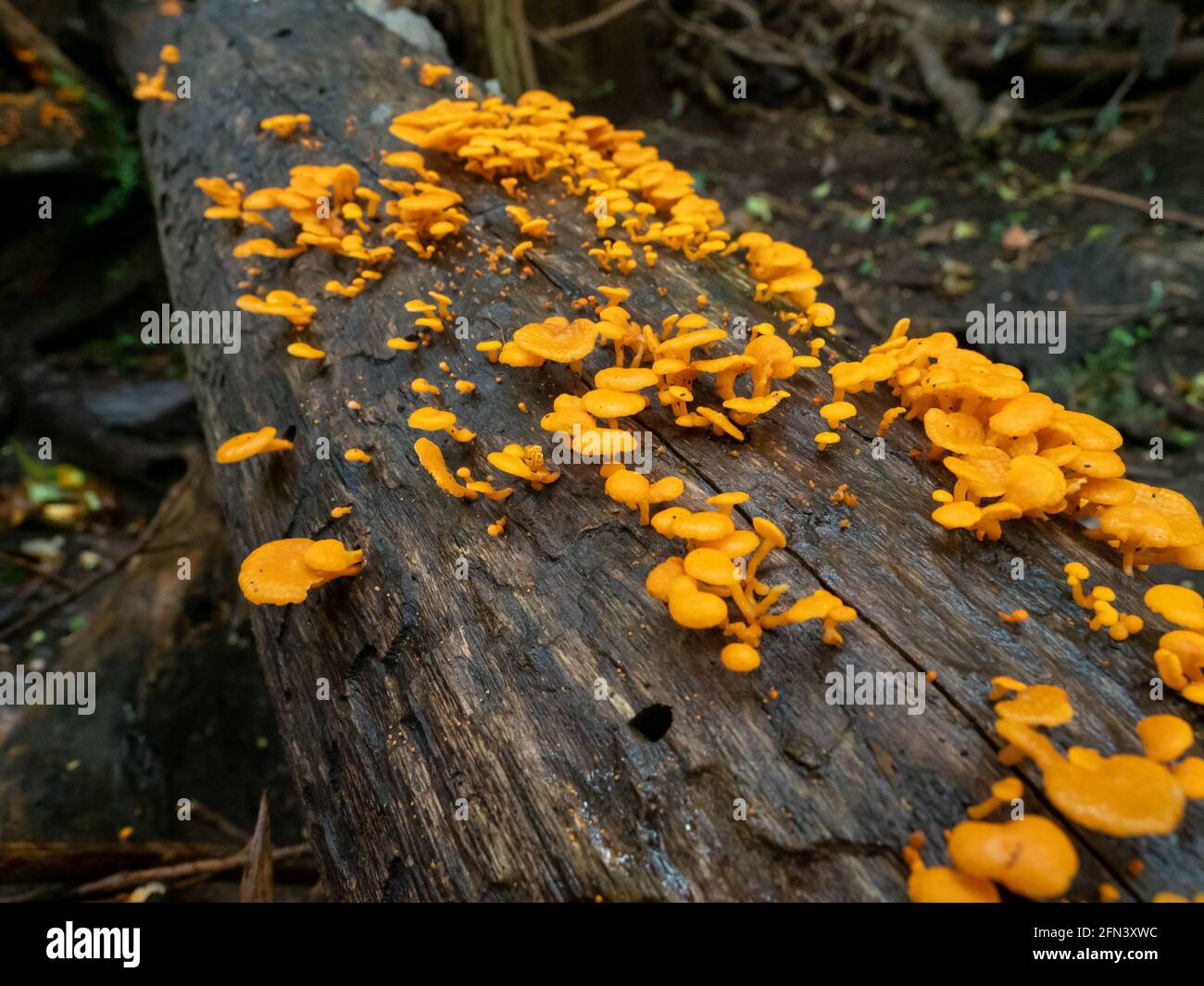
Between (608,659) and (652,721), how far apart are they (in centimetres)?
25

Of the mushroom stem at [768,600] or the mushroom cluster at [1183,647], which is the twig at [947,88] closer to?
the mushroom cluster at [1183,647]

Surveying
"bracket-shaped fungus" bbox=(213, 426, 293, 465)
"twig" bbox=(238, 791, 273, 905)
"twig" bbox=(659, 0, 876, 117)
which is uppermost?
"twig" bbox=(659, 0, 876, 117)

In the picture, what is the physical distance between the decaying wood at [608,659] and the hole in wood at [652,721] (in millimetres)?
25

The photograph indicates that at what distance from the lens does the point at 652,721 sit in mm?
2271

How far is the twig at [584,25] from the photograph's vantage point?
31.5 ft

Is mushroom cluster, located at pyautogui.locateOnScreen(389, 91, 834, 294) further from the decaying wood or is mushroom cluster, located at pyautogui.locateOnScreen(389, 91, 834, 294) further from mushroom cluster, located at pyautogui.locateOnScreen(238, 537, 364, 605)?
mushroom cluster, located at pyautogui.locateOnScreen(238, 537, 364, 605)

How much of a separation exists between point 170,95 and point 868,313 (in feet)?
22.7

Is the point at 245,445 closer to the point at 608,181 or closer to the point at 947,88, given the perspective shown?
the point at 608,181

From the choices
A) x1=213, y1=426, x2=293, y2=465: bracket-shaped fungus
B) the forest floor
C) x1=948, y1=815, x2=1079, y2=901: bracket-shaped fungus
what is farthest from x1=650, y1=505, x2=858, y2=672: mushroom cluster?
the forest floor

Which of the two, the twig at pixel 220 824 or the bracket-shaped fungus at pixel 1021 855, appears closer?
→ the bracket-shaped fungus at pixel 1021 855

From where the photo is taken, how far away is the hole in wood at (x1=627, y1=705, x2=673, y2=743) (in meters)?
2.24

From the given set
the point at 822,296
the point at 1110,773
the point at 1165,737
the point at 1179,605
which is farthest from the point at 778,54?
the point at 1110,773

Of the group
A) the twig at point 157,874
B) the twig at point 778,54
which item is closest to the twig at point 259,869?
the twig at point 157,874

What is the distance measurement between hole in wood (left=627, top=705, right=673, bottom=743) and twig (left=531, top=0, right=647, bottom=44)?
9619 mm
